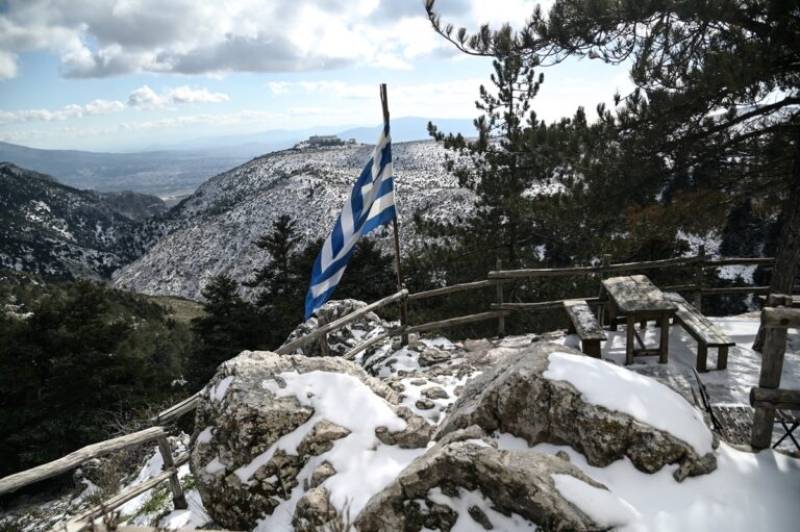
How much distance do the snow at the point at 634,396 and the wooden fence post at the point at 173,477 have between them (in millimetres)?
4146

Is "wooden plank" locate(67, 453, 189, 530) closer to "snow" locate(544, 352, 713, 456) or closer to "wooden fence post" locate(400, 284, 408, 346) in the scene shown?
"snow" locate(544, 352, 713, 456)

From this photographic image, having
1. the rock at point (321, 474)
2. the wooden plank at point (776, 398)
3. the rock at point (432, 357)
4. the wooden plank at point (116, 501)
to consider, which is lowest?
the rock at point (432, 357)

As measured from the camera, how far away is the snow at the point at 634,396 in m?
3.48

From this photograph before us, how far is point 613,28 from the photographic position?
698 centimetres

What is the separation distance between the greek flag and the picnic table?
3766 mm

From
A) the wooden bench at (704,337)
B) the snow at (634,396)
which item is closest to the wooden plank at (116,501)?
the snow at (634,396)

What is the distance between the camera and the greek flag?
6.86 metres

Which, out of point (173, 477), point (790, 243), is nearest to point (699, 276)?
point (790, 243)

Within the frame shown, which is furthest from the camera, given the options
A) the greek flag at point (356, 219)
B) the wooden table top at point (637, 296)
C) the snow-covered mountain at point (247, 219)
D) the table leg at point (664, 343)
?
the snow-covered mountain at point (247, 219)

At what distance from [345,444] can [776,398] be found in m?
3.75

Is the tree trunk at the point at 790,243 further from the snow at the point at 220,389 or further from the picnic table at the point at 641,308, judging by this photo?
the snow at the point at 220,389

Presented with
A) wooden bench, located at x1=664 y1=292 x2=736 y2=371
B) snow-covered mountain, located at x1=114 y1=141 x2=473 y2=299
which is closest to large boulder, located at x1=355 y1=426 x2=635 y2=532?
wooden bench, located at x1=664 y1=292 x2=736 y2=371

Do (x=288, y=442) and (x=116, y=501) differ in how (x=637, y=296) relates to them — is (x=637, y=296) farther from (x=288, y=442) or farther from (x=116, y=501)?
(x=116, y=501)

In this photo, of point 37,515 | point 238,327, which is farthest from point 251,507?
point 238,327
